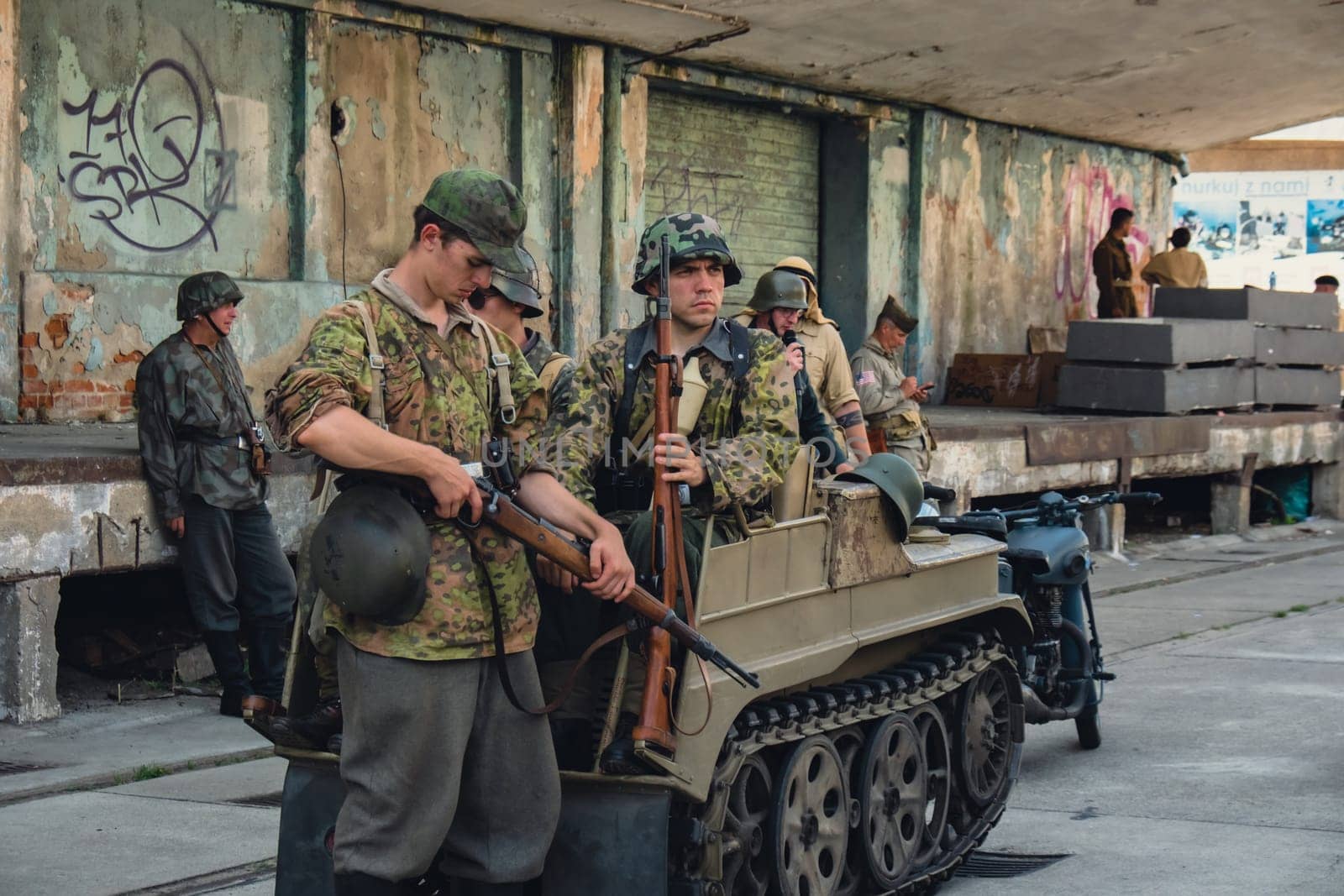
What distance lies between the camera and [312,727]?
14.7 feet

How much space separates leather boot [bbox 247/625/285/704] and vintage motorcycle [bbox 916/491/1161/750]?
10.9 feet

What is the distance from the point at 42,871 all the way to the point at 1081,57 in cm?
1344

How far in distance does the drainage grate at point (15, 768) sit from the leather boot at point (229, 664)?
1.16m

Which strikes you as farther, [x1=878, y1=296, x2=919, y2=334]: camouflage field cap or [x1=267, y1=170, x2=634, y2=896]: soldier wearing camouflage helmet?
[x1=878, y1=296, x2=919, y2=334]: camouflage field cap

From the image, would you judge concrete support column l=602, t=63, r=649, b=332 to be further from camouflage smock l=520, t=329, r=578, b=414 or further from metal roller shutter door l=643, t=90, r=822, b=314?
camouflage smock l=520, t=329, r=578, b=414

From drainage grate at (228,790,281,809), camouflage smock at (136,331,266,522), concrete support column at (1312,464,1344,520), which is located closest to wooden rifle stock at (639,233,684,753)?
drainage grate at (228,790,281,809)

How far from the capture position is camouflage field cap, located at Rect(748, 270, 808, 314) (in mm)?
7977

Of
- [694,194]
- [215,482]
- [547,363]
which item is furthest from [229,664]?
[694,194]

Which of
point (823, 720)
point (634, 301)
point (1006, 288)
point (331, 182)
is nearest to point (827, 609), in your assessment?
point (823, 720)

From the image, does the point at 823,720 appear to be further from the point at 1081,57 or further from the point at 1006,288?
the point at 1006,288

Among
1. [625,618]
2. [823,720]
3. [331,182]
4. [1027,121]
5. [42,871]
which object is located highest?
[1027,121]

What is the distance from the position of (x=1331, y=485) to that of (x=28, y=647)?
47.8ft

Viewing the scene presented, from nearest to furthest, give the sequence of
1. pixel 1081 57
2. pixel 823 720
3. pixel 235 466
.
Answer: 1. pixel 823 720
2. pixel 235 466
3. pixel 1081 57

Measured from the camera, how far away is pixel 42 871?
5.70 metres
